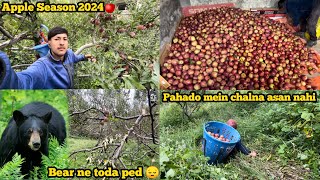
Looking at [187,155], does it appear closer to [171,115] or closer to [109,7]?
[171,115]

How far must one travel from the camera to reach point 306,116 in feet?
9.58

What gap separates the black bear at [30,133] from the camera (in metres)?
2.45

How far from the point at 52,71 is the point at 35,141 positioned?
20.8 inches

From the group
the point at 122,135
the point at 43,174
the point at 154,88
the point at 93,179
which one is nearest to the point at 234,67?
the point at 154,88

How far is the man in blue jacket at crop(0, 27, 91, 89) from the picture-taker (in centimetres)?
248

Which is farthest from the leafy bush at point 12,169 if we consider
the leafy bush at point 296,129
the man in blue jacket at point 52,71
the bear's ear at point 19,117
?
the leafy bush at point 296,129

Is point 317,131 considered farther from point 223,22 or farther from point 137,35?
point 137,35

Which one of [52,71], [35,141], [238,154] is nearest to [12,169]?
[35,141]

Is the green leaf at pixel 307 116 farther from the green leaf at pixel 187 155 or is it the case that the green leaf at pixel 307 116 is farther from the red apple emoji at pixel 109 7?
the red apple emoji at pixel 109 7

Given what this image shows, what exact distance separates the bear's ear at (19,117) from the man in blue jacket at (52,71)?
0.17m

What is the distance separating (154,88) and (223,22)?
1094 millimetres

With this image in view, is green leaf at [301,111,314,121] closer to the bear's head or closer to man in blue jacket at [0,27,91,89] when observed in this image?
man in blue jacket at [0,27,91,89]

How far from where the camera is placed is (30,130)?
245cm

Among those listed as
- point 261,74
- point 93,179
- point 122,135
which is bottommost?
point 93,179
